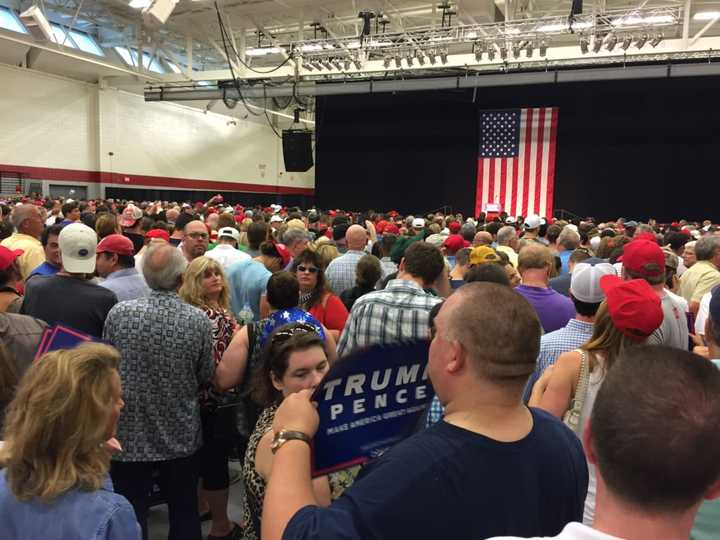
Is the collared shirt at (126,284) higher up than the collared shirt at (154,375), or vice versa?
the collared shirt at (126,284)

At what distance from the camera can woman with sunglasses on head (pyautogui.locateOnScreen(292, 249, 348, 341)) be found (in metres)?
3.65

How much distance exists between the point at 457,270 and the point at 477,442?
361 centimetres

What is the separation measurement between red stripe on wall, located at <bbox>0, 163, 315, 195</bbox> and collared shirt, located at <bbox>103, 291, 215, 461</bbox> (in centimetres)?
1663

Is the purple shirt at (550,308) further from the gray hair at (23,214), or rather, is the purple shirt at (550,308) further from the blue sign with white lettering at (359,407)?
the gray hair at (23,214)

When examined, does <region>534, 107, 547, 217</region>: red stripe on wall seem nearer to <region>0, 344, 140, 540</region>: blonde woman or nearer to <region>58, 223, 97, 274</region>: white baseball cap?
<region>58, 223, 97, 274</region>: white baseball cap

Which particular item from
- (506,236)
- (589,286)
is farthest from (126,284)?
(506,236)

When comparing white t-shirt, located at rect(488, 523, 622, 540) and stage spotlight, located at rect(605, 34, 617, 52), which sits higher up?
stage spotlight, located at rect(605, 34, 617, 52)

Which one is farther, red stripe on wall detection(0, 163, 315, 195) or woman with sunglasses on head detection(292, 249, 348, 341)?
red stripe on wall detection(0, 163, 315, 195)

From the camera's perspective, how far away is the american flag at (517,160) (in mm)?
17000

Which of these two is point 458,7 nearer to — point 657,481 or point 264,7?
point 264,7

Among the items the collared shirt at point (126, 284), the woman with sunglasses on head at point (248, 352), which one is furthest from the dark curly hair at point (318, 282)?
the collared shirt at point (126, 284)

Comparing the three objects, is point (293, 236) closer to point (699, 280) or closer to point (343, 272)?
point (343, 272)

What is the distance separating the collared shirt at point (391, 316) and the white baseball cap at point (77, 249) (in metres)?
1.53

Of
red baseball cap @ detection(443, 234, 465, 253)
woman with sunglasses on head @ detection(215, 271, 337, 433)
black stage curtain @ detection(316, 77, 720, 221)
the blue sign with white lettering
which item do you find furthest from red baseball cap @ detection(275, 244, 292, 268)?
black stage curtain @ detection(316, 77, 720, 221)
